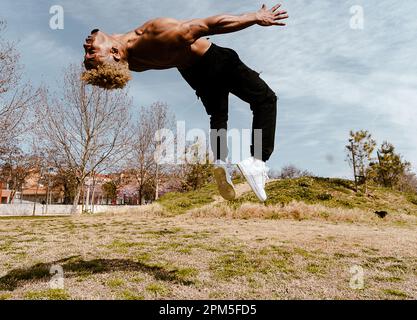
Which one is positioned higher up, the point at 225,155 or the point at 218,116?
the point at 218,116

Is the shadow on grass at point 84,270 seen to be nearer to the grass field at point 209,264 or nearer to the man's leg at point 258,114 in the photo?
the grass field at point 209,264

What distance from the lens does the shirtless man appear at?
12.3ft

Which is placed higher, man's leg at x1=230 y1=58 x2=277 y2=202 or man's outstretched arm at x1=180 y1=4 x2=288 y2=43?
man's outstretched arm at x1=180 y1=4 x2=288 y2=43

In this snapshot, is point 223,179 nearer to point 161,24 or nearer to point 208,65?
point 208,65

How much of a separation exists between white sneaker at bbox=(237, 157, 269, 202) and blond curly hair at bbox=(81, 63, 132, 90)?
1660mm

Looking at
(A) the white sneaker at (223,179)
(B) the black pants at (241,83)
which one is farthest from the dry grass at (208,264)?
(B) the black pants at (241,83)

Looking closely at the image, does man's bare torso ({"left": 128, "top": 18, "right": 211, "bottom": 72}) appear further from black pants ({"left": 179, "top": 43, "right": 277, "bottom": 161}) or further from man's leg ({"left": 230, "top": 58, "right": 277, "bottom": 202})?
man's leg ({"left": 230, "top": 58, "right": 277, "bottom": 202})

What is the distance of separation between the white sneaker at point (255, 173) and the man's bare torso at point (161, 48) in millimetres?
1407

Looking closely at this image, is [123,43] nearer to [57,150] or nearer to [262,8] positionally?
[262,8]

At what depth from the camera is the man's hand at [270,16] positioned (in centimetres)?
385

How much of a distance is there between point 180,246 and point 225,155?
3.75 meters

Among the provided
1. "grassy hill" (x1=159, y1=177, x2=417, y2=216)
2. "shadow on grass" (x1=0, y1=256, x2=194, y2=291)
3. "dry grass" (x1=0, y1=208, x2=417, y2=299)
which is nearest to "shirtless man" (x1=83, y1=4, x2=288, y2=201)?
"dry grass" (x1=0, y1=208, x2=417, y2=299)
